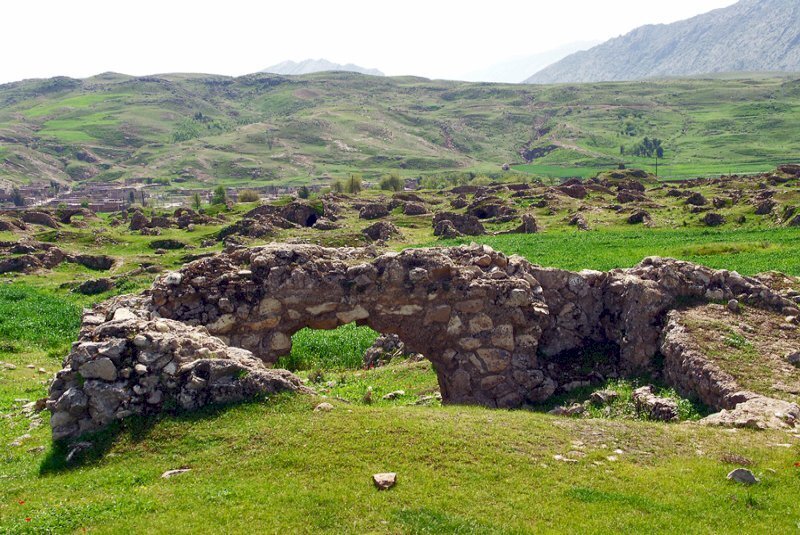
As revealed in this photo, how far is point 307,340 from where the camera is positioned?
3306cm

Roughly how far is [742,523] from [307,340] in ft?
81.8

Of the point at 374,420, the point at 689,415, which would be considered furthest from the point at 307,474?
the point at 689,415

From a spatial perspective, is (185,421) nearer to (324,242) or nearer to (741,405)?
(741,405)

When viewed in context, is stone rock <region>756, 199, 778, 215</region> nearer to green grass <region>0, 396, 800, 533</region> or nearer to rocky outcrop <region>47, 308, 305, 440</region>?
green grass <region>0, 396, 800, 533</region>

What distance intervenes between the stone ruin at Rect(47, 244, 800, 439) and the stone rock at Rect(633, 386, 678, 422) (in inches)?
80.9

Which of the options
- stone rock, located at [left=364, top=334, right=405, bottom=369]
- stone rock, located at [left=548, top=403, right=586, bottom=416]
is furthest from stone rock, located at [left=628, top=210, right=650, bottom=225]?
stone rock, located at [left=548, top=403, right=586, bottom=416]

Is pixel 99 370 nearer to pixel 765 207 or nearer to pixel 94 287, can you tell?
pixel 94 287

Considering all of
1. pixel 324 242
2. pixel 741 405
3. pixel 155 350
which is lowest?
pixel 324 242

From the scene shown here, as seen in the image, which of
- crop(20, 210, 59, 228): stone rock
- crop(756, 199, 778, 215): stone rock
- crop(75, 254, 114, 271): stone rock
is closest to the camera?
crop(75, 254, 114, 271): stone rock

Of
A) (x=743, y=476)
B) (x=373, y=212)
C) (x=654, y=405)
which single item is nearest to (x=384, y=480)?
(x=743, y=476)

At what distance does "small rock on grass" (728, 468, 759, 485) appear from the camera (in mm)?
12531

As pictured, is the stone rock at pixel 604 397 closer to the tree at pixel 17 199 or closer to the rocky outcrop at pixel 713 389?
the rocky outcrop at pixel 713 389

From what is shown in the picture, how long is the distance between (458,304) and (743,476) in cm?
1185

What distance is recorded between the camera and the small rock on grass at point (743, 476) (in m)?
12.5
